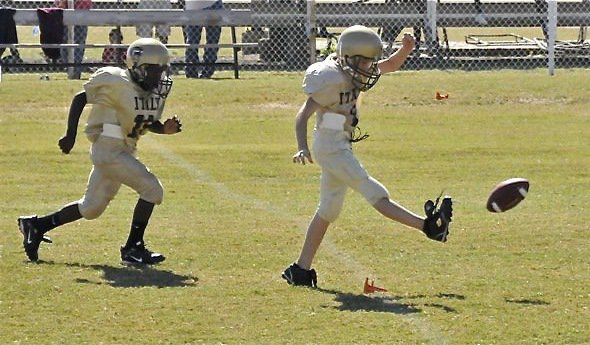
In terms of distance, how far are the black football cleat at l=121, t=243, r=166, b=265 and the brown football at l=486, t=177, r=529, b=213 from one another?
2.29 metres

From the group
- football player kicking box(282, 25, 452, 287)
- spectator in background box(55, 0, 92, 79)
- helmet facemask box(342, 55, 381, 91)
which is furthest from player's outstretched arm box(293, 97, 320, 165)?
spectator in background box(55, 0, 92, 79)

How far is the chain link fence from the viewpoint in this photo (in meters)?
21.1

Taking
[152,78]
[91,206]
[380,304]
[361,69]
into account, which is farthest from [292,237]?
[380,304]

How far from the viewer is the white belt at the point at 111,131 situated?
8859mm

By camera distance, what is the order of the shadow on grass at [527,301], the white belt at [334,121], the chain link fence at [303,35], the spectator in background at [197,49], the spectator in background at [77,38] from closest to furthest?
the shadow on grass at [527,301] → the white belt at [334,121] → the spectator in background at [77,38] → the chain link fence at [303,35] → the spectator in background at [197,49]

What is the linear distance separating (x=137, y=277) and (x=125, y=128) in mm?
1047

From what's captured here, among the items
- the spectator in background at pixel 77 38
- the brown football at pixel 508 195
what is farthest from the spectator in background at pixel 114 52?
the brown football at pixel 508 195

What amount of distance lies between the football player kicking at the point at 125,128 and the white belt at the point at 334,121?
1.08m

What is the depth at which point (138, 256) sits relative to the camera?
29.2 feet

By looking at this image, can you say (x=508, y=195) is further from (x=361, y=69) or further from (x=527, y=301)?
(x=361, y=69)

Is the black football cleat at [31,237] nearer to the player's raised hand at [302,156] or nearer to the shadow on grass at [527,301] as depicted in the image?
the player's raised hand at [302,156]

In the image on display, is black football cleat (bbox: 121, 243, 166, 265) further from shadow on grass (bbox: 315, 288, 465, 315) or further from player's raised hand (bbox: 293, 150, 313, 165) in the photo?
player's raised hand (bbox: 293, 150, 313, 165)

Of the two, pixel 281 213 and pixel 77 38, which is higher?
pixel 281 213

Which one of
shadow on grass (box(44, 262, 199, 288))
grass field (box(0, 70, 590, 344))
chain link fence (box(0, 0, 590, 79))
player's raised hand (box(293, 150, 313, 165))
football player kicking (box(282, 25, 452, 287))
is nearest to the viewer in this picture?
grass field (box(0, 70, 590, 344))
